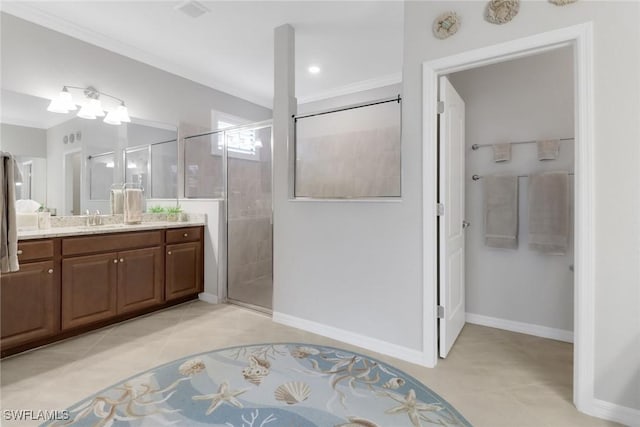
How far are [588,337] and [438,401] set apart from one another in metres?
0.87

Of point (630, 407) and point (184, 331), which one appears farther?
point (184, 331)

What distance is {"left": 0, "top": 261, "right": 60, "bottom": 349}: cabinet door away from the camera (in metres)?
2.09

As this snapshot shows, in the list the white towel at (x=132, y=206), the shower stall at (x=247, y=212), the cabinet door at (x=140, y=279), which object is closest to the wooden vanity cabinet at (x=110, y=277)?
the cabinet door at (x=140, y=279)

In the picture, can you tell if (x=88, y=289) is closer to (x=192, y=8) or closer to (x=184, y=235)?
(x=184, y=235)

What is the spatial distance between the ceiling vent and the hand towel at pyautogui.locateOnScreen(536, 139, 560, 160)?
3.04m

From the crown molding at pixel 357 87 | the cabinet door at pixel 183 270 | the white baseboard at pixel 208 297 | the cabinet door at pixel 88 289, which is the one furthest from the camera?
the crown molding at pixel 357 87

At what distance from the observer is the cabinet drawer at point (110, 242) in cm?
241

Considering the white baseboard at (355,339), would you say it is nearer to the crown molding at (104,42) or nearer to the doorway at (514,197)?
the doorway at (514,197)

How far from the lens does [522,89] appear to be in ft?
8.76

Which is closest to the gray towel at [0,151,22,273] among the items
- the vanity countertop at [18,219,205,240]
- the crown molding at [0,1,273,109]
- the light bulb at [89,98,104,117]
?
the vanity countertop at [18,219,205,240]

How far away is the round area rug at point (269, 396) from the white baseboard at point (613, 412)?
708mm

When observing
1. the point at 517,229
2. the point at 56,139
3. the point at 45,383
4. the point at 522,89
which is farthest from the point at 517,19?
the point at 56,139

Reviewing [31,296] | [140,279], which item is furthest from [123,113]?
[31,296]

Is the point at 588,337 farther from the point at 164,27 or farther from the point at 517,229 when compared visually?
the point at 164,27
